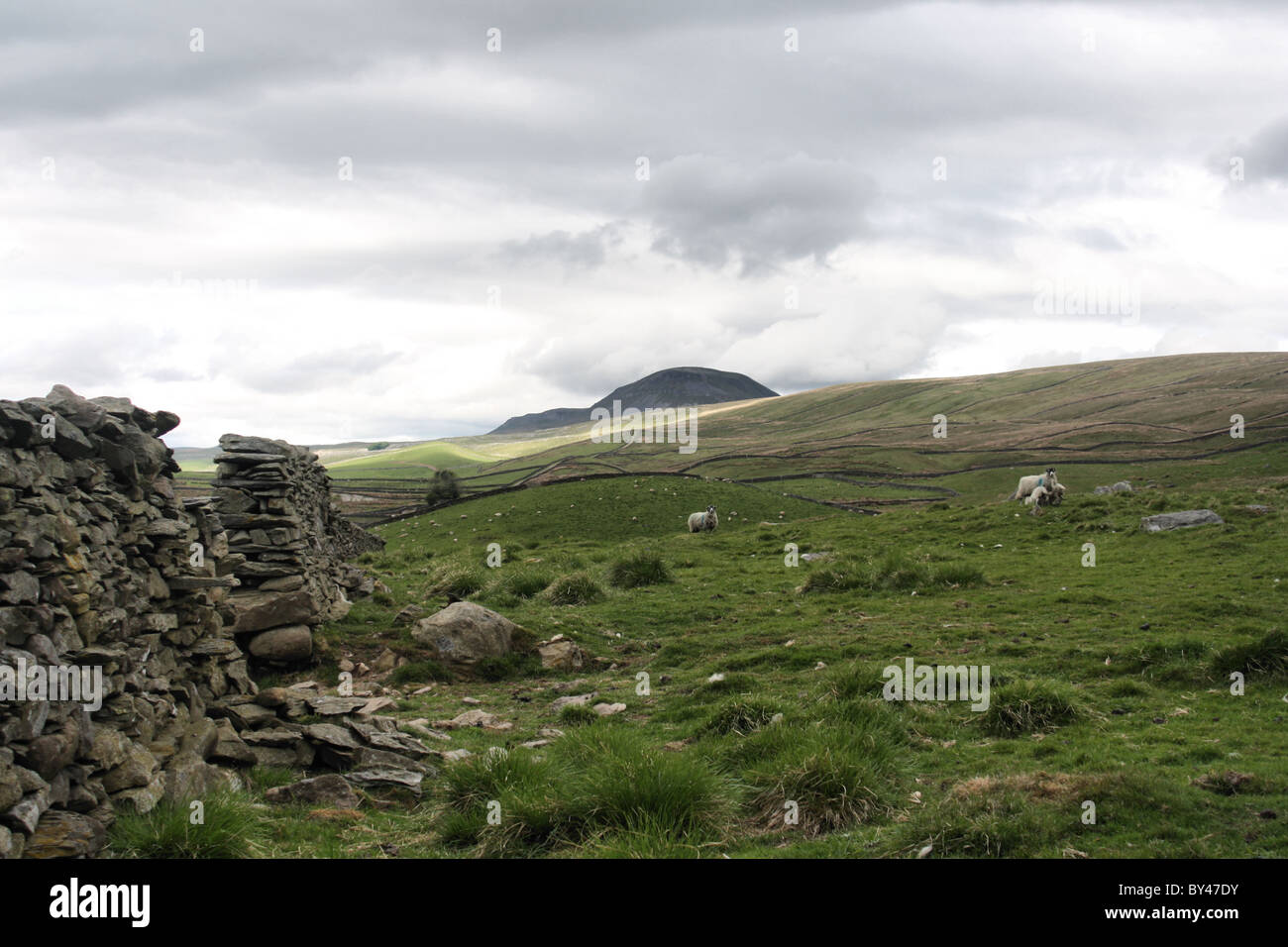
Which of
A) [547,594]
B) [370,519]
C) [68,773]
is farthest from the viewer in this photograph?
[370,519]

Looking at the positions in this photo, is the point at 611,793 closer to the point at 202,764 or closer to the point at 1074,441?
the point at 202,764

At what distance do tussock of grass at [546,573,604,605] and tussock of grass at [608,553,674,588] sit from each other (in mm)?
1880

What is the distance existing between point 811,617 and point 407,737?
10578 mm

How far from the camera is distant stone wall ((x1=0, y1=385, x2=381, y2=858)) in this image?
7148 mm

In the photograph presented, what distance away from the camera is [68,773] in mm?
7547

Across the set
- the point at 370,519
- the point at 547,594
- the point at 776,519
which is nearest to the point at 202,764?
the point at 547,594

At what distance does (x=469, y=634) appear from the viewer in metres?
16.9

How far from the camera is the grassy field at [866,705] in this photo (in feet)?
24.4

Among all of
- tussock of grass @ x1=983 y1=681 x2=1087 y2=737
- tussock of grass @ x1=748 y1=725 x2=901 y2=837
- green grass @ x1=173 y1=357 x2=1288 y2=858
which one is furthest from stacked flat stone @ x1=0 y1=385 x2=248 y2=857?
tussock of grass @ x1=983 y1=681 x2=1087 y2=737

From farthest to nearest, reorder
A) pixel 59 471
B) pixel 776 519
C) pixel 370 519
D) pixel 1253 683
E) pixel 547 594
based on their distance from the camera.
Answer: pixel 370 519, pixel 776 519, pixel 547 594, pixel 1253 683, pixel 59 471

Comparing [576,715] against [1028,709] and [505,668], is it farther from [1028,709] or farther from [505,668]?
[1028,709]

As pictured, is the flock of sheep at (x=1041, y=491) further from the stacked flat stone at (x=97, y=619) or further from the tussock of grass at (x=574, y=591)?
the stacked flat stone at (x=97, y=619)

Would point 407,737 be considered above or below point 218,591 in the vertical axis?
below
